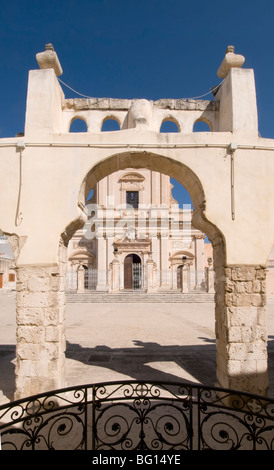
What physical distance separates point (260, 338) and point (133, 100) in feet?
15.3

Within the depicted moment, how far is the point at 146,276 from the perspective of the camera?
22969 mm

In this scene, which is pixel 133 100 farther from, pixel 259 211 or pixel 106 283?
pixel 106 283

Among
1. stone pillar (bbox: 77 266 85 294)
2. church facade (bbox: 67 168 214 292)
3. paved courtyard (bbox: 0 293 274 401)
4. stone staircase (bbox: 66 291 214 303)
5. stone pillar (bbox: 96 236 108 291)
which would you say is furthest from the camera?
church facade (bbox: 67 168 214 292)

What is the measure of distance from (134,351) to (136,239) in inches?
680

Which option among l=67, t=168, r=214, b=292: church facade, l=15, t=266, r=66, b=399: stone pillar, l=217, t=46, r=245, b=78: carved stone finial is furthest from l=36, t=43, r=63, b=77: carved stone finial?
l=67, t=168, r=214, b=292: church facade

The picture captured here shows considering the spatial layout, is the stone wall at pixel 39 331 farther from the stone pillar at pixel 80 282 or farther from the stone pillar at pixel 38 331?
the stone pillar at pixel 80 282

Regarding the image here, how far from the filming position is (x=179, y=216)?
25.8m

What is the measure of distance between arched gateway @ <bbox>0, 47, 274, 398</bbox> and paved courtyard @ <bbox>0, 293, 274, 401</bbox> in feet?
3.09

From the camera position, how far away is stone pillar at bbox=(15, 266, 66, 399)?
15.0 feet

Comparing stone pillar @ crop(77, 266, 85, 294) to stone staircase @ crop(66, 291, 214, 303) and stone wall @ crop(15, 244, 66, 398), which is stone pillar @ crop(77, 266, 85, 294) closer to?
A: stone staircase @ crop(66, 291, 214, 303)

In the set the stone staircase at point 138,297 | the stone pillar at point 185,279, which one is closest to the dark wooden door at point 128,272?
the stone staircase at point 138,297

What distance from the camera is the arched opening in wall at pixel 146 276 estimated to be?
550 centimetres

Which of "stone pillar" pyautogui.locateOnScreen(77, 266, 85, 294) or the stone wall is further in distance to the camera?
"stone pillar" pyautogui.locateOnScreen(77, 266, 85, 294)

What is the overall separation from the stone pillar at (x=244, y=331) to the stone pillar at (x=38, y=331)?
8.42 ft
